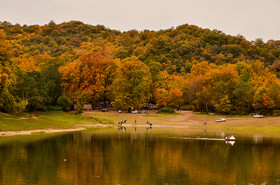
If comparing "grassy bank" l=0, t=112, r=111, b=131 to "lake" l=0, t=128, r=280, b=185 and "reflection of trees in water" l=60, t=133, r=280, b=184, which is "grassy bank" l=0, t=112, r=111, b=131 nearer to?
"lake" l=0, t=128, r=280, b=185

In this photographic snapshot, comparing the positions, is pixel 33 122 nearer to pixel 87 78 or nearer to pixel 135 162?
pixel 135 162

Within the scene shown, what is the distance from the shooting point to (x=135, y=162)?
37.7 m

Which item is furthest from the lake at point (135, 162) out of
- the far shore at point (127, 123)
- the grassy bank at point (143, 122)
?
the grassy bank at point (143, 122)

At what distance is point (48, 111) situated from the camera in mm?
101938

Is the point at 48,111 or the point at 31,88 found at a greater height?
the point at 31,88

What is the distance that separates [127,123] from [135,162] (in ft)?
196

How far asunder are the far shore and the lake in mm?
13369

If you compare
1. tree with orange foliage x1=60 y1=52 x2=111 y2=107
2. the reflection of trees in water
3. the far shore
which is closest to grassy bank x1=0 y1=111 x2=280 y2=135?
the far shore

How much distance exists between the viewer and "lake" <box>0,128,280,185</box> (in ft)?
95.8

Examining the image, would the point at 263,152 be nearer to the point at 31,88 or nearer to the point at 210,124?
the point at 210,124

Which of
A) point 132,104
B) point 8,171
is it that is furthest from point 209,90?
point 8,171

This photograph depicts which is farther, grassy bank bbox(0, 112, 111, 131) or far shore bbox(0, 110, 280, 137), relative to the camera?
far shore bbox(0, 110, 280, 137)

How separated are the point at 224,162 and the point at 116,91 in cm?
8137

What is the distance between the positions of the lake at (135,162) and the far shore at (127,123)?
13.4 meters
